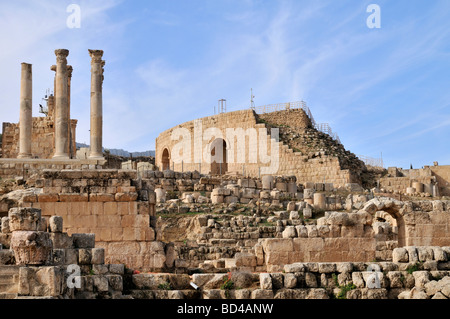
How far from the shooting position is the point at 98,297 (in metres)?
9.84

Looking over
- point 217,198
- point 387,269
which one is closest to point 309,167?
point 217,198

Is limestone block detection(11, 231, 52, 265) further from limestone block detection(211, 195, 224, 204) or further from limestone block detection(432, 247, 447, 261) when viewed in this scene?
limestone block detection(211, 195, 224, 204)

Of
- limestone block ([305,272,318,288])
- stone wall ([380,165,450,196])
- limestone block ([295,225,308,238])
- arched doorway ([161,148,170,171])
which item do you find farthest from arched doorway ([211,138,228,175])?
limestone block ([305,272,318,288])

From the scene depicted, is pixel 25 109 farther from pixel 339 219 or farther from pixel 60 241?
pixel 60 241

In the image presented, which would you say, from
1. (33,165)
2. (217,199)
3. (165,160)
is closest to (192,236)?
(217,199)

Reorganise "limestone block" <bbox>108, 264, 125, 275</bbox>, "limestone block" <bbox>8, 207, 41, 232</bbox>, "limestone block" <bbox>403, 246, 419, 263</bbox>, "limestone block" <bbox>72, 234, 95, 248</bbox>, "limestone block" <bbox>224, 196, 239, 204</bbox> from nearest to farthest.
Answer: "limestone block" <bbox>8, 207, 41, 232</bbox> < "limestone block" <bbox>108, 264, 125, 275</bbox> < "limestone block" <bbox>72, 234, 95, 248</bbox> < "limestone block" <bbox>403, 246, 419, 263</bbox> < "limestone block" <bbox>224, 196, 239, 204</bbox>

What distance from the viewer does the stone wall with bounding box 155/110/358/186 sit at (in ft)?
119

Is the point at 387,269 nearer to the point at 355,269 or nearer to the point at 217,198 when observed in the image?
the point at 355,269

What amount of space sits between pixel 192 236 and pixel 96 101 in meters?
11.4

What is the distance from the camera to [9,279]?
29.4ft

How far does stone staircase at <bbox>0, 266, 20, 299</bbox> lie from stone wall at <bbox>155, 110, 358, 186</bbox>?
2709cm

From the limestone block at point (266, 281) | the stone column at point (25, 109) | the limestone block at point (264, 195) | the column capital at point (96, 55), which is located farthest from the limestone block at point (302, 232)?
the stone column at point (25, 109)
